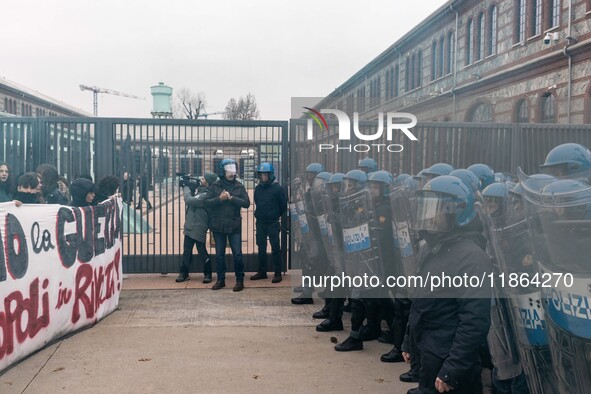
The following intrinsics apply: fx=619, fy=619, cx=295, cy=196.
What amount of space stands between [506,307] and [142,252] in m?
7.52

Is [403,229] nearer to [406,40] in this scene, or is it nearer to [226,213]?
[226,213]

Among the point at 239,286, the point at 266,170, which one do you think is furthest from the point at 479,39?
the point at 239,286

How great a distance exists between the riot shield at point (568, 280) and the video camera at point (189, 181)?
7047mm

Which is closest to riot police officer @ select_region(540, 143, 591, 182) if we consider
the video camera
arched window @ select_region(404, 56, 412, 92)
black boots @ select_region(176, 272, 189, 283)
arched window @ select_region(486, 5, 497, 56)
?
the video camera

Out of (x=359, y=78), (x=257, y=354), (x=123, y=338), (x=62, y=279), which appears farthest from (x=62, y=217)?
(x=359, y=78)

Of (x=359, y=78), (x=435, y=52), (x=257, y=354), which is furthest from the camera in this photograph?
(x=359, y=78)

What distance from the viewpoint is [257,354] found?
6062 millimetres

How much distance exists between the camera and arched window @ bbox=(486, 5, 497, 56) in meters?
25.0

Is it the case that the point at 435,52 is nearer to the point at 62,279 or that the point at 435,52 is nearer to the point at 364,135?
the point at 364,135

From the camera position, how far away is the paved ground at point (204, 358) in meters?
5.18

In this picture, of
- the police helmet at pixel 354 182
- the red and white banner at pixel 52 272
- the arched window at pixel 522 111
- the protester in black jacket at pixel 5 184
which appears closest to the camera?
the red and white banner at pixel 52 272

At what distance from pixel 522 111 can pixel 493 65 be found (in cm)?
285

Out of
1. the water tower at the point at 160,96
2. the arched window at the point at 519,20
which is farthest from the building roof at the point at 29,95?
the arched window at the point at 519,20

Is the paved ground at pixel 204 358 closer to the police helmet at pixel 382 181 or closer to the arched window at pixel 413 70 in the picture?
the police helmet at pixel 382 181
